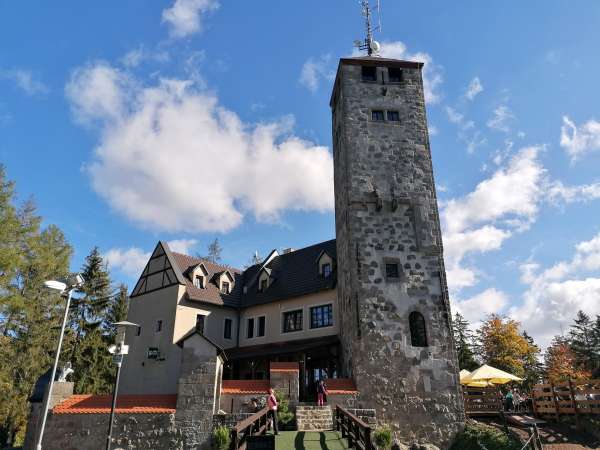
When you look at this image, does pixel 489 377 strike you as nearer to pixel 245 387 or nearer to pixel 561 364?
pixel 245 387

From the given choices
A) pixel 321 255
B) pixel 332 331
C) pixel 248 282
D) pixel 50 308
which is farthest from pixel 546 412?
pixel 50 308

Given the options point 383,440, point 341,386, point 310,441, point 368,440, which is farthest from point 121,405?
point 368,440

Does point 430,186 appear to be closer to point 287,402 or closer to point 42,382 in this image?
point 287,402

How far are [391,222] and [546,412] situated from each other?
10009 mm

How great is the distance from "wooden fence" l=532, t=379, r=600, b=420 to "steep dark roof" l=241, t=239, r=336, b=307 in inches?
413

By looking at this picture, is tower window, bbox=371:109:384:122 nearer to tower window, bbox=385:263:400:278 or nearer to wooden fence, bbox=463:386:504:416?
tower window, bbox=385:263:400:278

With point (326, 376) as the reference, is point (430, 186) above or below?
above

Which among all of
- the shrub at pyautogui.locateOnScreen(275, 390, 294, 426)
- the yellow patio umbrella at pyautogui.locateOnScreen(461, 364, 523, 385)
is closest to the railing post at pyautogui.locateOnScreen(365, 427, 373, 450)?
the shrub at pyautogui.locateOnScreen(275, 390, 294, 426)

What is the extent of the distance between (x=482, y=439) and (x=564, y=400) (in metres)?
4.11

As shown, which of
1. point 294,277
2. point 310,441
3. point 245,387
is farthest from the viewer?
point 294,277

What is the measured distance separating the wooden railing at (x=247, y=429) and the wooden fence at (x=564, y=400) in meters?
11.7

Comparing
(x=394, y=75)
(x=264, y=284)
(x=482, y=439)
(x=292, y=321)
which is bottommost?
(x=482, y=439)

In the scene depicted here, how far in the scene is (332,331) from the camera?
888 inches

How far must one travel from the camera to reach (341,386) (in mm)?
17484
